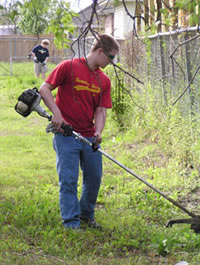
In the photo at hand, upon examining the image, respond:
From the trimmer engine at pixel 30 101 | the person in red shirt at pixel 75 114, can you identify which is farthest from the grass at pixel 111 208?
the trimmer engine at pixel 30 101

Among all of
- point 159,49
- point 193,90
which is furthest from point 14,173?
point 159,49

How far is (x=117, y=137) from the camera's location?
10094mm

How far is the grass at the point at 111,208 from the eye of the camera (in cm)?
459

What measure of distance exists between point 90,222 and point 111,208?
0.74m

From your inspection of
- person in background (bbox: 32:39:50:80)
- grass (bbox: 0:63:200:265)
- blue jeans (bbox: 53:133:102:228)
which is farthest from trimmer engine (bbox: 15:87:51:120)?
person in background (bbox: 32:39:50:80)

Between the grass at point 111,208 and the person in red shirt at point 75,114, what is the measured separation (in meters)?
0.33

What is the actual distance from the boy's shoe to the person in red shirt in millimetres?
260

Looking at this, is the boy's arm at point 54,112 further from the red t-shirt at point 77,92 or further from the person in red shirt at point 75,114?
the red t-shirt at point 77,92

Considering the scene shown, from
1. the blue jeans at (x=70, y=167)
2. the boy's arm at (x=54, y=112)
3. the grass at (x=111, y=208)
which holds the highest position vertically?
the boy's arm at (x=54, y=112)

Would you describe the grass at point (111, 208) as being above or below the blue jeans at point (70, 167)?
below

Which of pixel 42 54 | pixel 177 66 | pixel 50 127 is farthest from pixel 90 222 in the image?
pixel 42 54

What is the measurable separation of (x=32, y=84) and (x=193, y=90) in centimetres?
1309

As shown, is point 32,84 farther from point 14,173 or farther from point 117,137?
point 14,173

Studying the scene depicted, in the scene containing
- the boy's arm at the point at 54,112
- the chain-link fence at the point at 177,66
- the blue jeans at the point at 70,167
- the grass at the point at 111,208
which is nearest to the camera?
the grass at the point at 111,208
